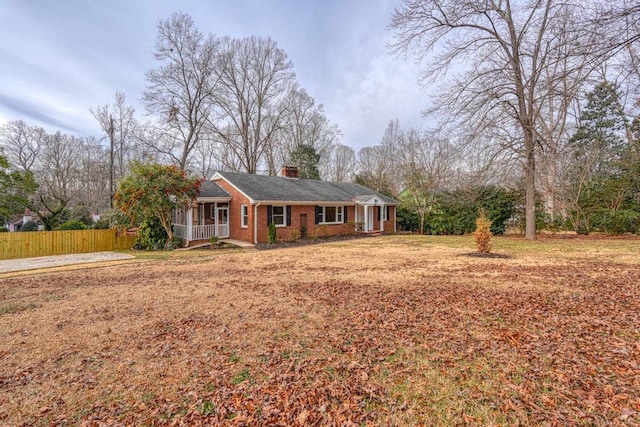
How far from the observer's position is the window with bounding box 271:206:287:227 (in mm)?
17906

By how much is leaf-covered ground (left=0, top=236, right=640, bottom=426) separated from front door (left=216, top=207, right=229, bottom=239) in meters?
10.1

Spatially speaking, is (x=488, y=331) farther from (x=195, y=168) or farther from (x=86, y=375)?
(x=195, y=168)

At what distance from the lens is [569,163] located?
758 inches

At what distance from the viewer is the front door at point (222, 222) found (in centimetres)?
1771

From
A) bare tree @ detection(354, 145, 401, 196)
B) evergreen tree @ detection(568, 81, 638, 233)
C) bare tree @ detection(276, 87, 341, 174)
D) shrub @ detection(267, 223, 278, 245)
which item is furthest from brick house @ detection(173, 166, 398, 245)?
bare tree @ detection(276, 87, 341, 174)

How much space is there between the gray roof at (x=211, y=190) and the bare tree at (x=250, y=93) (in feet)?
40.5

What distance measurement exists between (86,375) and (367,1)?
15535 millimetres

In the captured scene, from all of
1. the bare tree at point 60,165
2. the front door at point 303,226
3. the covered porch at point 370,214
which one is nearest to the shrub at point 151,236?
the front door at point 303,226

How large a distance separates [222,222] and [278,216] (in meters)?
3.56

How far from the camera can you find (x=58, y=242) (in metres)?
15.1

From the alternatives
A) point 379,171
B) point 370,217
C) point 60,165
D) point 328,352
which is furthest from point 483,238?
point 60,165

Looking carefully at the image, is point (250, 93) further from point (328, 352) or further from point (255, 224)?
point (328, 352)

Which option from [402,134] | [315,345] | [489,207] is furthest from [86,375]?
[402,134]

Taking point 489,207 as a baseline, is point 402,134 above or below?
above
